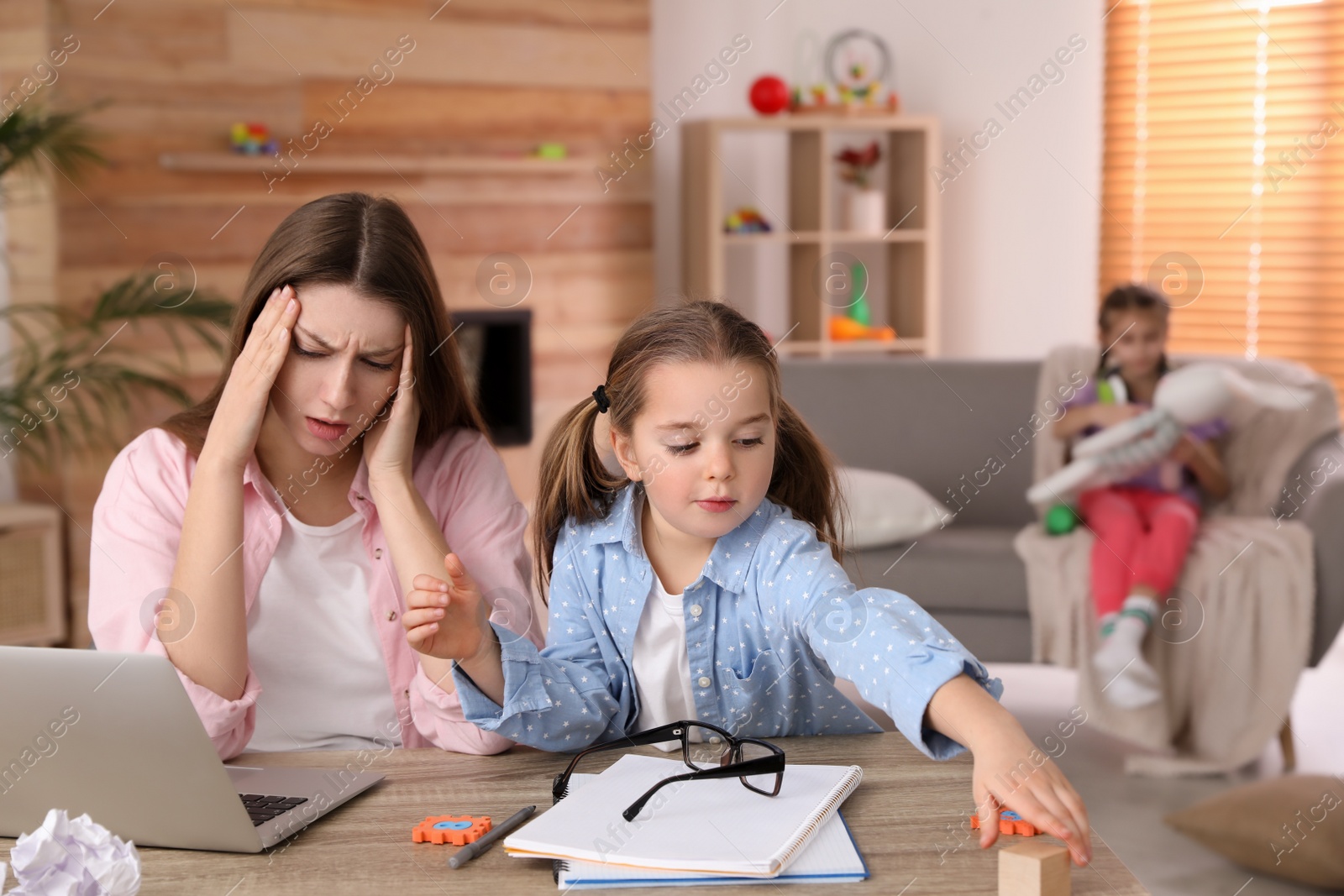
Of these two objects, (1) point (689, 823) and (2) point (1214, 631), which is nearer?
(1) point (689, 823)

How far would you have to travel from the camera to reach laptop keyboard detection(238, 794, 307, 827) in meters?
0.95

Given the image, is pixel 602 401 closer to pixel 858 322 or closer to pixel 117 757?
pixel 117 757

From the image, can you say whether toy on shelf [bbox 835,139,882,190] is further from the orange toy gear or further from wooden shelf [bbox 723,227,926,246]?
the orange toy gear

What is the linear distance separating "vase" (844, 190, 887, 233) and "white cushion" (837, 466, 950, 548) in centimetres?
191

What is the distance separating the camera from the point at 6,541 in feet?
10.8

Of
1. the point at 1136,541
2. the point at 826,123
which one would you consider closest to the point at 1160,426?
the point at 1136,541

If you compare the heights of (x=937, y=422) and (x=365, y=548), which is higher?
A: (x=365, y=548)

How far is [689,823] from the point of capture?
905mm

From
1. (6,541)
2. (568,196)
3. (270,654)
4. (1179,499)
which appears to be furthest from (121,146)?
(1179,499)

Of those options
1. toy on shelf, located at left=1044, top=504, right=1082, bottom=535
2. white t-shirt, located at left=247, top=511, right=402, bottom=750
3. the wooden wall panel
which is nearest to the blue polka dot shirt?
white t-shirt, located at left=247, top=511, right=402, bottom=750

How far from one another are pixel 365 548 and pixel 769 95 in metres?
3.55

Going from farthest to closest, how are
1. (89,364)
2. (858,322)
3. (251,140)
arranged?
(858,322) < (251,140) < (89,364)

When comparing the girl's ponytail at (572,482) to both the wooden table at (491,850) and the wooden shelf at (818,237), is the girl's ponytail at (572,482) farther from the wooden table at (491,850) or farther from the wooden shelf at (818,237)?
the wooden shelf at (818,237)

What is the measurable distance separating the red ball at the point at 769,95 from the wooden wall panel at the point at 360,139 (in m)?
0.45
